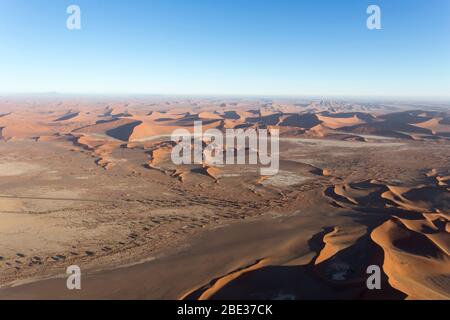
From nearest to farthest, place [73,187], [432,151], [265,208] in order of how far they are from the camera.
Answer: [265,208], [73,187], [432,151]

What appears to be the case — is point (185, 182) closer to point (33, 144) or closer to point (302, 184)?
point (302, 184)

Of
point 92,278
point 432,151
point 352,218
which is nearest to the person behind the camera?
point 92,278
